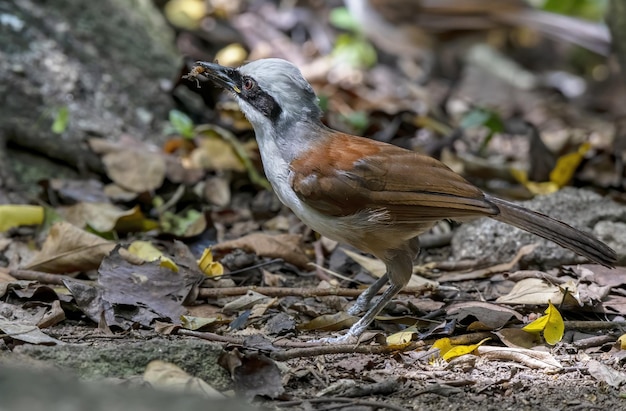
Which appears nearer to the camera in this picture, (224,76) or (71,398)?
(71,398)

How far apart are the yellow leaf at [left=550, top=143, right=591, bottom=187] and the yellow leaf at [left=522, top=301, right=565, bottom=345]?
105 inches

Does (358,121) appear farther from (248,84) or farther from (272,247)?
(248,84)

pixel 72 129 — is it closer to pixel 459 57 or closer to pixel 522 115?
pixel 522 115

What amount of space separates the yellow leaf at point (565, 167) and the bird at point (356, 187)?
2.29m

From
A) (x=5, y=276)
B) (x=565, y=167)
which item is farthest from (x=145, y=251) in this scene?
(x=565, y=167)

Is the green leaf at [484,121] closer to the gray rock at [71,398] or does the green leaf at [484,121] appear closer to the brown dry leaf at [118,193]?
the brown dry leaf at [118,193]

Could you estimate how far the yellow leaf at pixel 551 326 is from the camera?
160 inches

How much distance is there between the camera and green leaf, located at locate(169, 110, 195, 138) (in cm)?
672

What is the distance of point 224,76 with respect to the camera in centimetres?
461

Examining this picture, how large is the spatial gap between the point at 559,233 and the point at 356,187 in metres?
1.02

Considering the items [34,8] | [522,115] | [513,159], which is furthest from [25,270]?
[522,115]

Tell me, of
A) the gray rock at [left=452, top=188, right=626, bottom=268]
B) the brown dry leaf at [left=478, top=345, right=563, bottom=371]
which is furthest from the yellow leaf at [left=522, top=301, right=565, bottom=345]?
the gray rock at [left=452, top=188, right=626, bottom=268]

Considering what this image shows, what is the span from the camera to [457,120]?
8.69m

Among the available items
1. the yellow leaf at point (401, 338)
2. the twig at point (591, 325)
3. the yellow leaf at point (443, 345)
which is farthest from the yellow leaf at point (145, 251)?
the twig at point (591, 325)
